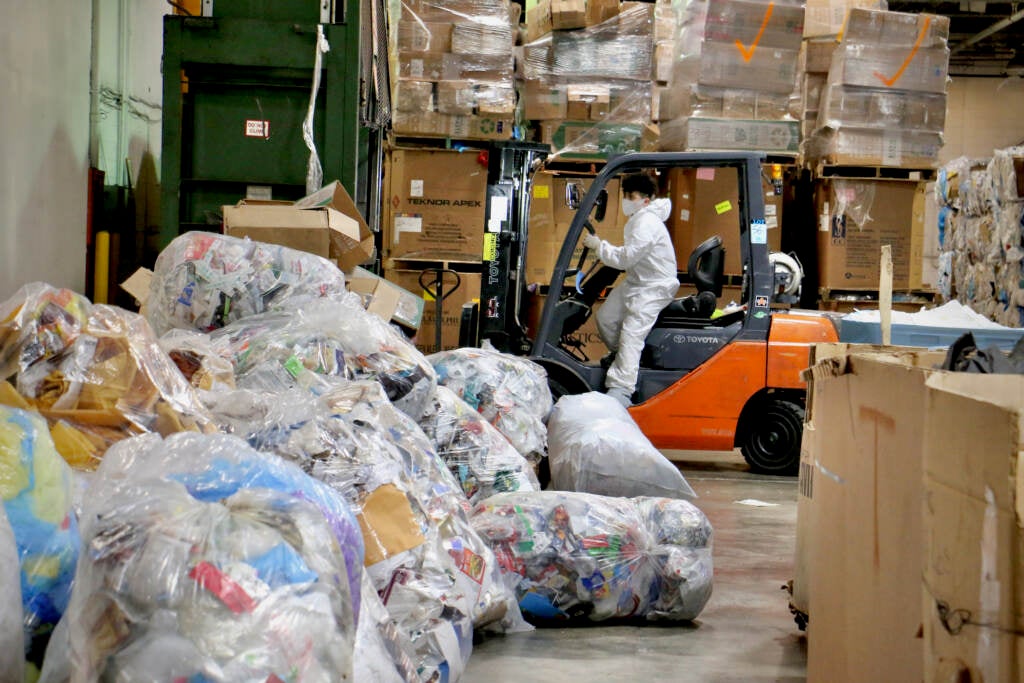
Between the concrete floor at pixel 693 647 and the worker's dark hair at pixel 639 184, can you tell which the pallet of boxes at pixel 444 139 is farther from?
the concrete floor at pixel 693 647

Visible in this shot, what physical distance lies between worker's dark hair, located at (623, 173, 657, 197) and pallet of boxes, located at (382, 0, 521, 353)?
4.62 ft

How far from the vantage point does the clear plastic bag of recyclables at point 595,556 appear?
3561 millimetres

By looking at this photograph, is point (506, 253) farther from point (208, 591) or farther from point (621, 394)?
point (208, 591)

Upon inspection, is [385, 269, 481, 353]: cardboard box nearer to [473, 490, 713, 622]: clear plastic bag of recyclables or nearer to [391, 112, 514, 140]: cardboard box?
[391, 112, 514, 140]: cardboard box

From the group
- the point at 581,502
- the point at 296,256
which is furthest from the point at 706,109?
the point at 581,502

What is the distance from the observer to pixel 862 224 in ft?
30.6

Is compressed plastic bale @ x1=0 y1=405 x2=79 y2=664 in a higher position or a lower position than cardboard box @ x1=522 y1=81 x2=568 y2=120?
lower

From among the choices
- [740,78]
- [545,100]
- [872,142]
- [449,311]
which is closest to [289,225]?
[449,311]

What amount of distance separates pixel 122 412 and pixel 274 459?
0.76 m

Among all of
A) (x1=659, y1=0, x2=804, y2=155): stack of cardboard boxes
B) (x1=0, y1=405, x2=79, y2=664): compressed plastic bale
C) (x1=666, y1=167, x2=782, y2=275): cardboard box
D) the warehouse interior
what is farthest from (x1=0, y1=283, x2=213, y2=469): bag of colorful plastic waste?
(x1=666, y1=167, x2=782, y2=275): cardboard box

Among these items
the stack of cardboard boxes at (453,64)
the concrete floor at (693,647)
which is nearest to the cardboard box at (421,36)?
the stack of cardboard boxes at (453,64)

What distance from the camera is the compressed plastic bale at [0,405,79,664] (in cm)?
187

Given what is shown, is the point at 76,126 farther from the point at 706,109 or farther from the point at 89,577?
the point at 89,577

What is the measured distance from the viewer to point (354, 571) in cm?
189
